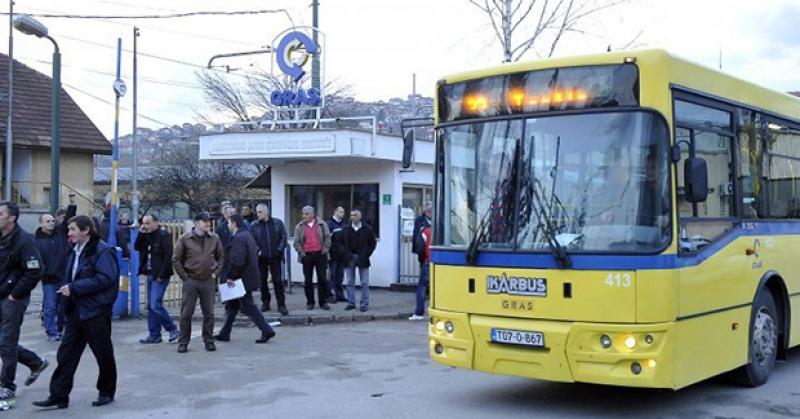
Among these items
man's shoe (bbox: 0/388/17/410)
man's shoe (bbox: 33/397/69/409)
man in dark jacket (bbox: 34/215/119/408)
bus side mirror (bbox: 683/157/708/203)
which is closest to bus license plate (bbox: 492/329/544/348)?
bus side mirror (bbox: 683/157/708/203)

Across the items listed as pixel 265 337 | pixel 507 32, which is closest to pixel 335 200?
pixel 507 32

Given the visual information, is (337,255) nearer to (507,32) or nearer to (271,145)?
(271,145)

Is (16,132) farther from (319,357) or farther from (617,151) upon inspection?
(617,151)

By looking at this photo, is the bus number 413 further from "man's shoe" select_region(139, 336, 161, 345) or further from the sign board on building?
the sign board on building

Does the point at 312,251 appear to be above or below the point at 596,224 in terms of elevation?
below

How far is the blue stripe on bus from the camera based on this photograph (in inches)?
277

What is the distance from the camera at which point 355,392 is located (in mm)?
8969

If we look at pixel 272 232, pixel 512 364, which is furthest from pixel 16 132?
pixel 512 364

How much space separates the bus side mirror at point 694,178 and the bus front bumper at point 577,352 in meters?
1.10

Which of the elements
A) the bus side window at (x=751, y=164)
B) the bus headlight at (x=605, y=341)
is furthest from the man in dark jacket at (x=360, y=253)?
the bus headlight at (x=605, y=341)

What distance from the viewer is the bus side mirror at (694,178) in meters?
7.22

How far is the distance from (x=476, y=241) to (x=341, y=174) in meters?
12.7

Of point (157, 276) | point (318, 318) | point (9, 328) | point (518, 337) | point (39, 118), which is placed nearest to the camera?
point (518, 337)

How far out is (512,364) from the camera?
24.9 feet
